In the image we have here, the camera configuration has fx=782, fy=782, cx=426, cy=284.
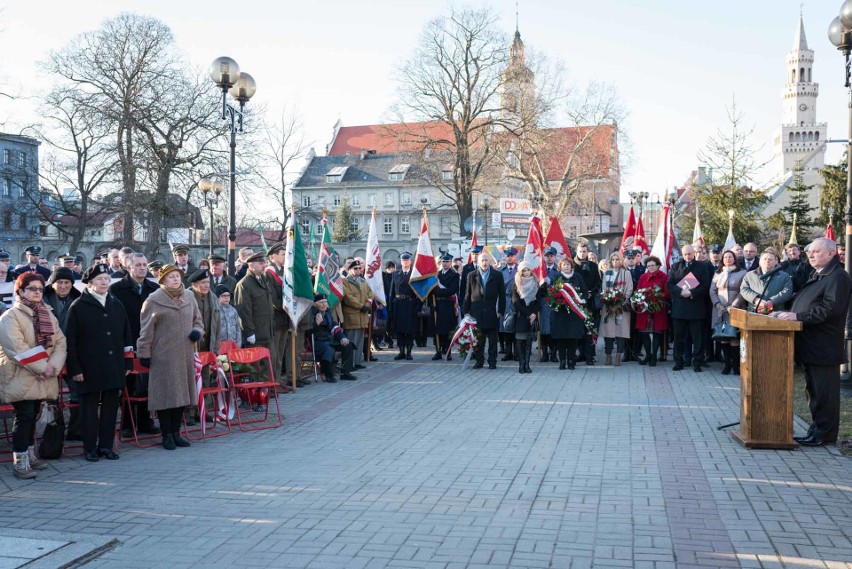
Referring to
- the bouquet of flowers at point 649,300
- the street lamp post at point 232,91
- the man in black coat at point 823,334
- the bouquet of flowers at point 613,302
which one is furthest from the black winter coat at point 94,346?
the bouquet of flowers at point 649,300

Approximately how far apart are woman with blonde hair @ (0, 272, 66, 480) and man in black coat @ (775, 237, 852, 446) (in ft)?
23.9

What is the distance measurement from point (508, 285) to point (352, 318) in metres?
3.07

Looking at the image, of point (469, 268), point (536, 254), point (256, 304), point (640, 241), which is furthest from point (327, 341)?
point (640, 241)

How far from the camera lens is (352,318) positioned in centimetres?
1444

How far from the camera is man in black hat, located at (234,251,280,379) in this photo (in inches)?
453

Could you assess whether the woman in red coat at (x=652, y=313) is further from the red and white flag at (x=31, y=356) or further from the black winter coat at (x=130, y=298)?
the red and white flag at (x=31, y=356)

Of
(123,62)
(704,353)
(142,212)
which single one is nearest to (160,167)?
(142,212)

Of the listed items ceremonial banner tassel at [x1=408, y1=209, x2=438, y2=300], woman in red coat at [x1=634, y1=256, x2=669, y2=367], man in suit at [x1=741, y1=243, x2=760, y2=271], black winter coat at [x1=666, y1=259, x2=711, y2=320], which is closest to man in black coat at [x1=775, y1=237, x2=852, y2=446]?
man in suit at [x1=741, y1=243, x2=760, y2=271]

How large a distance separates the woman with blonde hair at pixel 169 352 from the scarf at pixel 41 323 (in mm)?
1040

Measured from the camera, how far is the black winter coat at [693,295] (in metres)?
13.8

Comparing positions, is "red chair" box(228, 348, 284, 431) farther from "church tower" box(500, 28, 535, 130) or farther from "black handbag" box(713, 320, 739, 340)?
"church tower" box(500, 28, 535, 130)

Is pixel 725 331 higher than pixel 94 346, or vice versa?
pixel 94 346

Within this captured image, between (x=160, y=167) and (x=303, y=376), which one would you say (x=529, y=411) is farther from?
(x=160, y=167)

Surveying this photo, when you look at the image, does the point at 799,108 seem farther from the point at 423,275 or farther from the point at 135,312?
the point at 135,312
